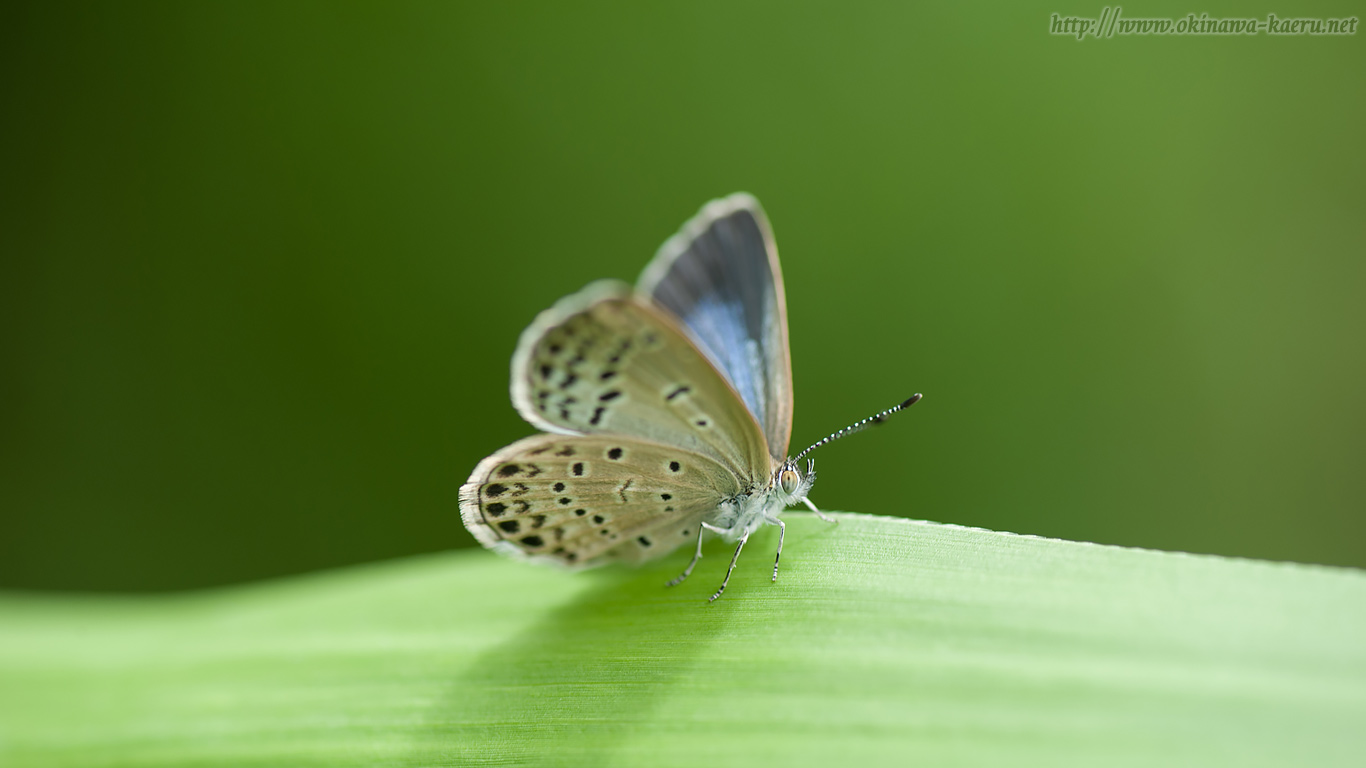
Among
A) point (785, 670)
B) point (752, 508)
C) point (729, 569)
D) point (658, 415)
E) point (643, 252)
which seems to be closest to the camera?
point (785, 670)

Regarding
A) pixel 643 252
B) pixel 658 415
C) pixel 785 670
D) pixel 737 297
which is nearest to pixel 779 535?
pixel 658 415

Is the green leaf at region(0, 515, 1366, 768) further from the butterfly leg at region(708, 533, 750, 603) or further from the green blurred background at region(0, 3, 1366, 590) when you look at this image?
the green blurred background at region(0, 3, 1366, 590)

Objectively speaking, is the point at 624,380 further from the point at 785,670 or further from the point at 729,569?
the point at 785,670

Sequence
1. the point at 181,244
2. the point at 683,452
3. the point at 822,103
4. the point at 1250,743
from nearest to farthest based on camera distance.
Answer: the point at 1250,743 < the point at 683,452 < the point at 822,103 < the point at 181,244

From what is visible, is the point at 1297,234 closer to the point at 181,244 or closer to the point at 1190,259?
the point at 1190,259

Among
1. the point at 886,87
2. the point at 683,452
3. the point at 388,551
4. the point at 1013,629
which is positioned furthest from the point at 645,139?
the point at 1013,629

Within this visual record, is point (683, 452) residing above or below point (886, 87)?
below

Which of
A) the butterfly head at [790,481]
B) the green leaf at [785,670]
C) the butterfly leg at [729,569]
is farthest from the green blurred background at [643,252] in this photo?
the green leaf at [785,670]
